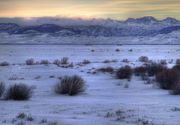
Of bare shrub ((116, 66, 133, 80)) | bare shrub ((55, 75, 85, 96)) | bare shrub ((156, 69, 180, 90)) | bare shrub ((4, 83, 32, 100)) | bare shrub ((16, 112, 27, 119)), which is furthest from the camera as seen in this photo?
bare shrub ((116, 66, 133, 80))

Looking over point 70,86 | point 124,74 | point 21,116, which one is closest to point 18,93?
point 70,86

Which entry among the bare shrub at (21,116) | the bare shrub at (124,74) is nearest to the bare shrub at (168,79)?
the bare shrub at (124,74)

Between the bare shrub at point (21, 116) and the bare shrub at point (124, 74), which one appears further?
the bare shrub at point (124, 74)

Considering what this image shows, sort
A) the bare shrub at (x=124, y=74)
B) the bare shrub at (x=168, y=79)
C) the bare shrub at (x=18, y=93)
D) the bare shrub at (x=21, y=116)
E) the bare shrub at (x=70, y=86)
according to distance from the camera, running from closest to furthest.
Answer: the bare shrub at (x=21, y=116) → the bare shrub at (x=18, y=93) → the bare shrub at (x=70, y=86) → the bare shrub at (x=168, y=79) → the bare shrub at (x=124, y=74)

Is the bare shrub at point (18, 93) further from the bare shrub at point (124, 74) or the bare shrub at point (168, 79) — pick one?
the bare shrub at point (124, 74)

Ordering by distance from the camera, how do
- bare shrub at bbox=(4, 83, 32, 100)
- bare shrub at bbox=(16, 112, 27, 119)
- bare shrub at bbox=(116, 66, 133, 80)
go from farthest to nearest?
bare shrub at bbox=(116, 66, 133, 80)
bare shrub at bbox=(4, 83, 32, 100)
bare shrub at bbox=(16, 112, 27, 119)

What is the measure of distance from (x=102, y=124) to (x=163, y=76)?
11815 mm

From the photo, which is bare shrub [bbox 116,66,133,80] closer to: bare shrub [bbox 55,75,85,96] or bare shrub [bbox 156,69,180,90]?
bare shrub [bbox 156,69,180,90]

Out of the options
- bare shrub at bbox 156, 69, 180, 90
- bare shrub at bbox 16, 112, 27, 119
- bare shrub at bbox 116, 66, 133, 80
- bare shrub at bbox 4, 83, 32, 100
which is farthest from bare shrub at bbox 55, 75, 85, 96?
bare shrub at bbox 116, 66, 133, 80

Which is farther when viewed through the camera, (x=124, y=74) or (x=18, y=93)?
(x=124, y=74)

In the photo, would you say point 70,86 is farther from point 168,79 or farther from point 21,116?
point 21,116

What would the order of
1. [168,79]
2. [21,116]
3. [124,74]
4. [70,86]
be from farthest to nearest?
[124,74], [168,79], [70,86], [21,116]

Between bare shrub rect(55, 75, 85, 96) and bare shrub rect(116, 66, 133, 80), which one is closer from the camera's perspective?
bare shrub rect(55, 75, 85, 96)

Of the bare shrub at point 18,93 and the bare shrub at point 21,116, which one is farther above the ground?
the bare shrub at point 18,93
